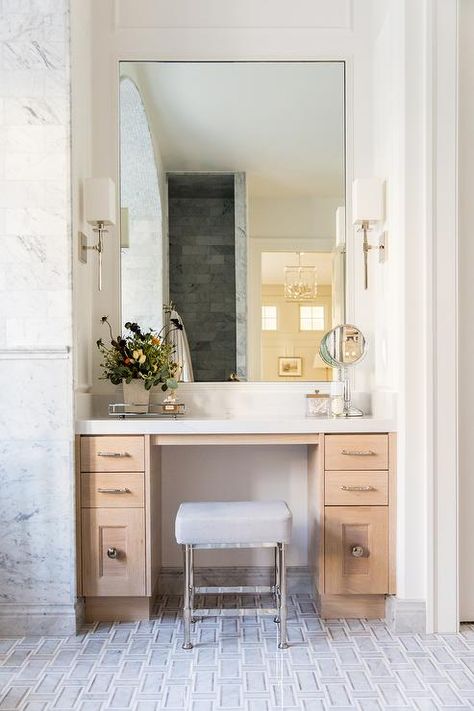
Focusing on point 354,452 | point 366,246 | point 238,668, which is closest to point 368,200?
point 366,246

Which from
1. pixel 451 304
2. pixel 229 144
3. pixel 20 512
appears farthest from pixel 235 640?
pixel 229 144

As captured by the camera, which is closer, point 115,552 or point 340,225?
point 115,552

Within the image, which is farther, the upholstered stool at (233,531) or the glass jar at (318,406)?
the glass jar at (318,406)

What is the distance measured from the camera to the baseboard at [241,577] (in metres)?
3.15

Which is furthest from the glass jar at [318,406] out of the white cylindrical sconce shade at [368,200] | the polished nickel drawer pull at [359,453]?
the white cylindrical sconce shade at [368,200]

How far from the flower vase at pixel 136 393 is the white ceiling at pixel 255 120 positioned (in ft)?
3.33

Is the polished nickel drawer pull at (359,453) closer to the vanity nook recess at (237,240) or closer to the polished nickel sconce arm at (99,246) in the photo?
the vanity nook recess at (237,240)

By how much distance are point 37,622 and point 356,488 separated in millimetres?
1343

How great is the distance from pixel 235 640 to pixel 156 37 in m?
2.62

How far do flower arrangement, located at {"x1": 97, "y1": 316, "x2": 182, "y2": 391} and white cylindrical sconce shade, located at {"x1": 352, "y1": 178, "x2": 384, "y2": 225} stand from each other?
1.04 metres

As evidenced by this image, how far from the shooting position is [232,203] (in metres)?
3.18

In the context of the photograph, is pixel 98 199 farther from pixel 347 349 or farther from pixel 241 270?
pixel 347 349

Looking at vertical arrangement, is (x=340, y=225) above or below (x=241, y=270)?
above

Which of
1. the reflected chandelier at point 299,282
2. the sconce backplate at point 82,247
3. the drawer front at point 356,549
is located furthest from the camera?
the reflected chandelier at point 299,282
